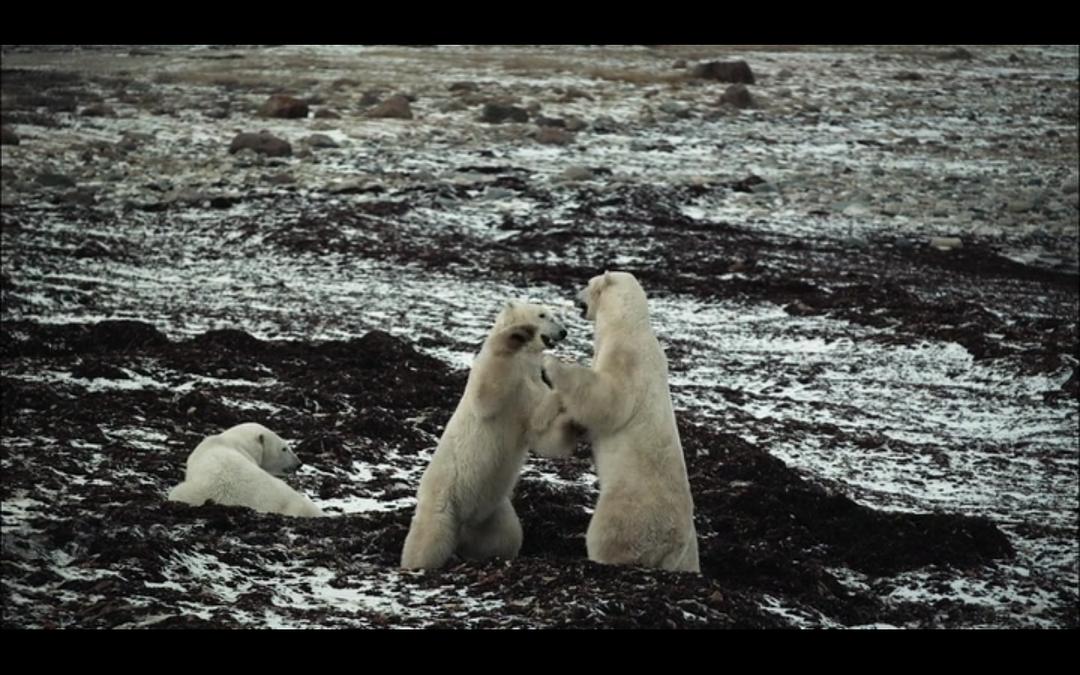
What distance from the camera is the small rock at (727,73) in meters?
31.0

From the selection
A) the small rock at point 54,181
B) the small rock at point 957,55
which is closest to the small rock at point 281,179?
the small rock at point 54,181

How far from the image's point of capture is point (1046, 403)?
1223cm

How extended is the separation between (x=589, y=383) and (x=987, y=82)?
1159 inches

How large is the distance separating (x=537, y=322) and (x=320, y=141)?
53.2 ft

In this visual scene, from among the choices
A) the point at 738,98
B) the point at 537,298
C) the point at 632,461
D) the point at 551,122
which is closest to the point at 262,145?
the point at 551,122

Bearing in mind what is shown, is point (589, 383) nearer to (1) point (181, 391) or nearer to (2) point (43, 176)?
(1) point (181, 391)

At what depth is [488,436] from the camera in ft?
21.6

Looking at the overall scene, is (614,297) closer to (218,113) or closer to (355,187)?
(355,187)

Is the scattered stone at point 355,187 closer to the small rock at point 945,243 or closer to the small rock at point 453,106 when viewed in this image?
the small rock at point 453,106

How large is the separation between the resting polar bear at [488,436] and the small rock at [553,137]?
1676cm

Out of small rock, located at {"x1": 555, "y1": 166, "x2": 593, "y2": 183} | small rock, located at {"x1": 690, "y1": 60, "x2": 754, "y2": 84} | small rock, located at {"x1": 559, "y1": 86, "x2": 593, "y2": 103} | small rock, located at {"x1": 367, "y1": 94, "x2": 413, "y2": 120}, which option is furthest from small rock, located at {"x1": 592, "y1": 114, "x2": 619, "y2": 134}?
small rock, located at {"x1": 690, "y1": 60, "x2": 754, "y2": 84}

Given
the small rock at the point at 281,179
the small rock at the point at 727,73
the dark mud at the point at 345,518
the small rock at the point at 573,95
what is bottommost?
the dark mud at the point at 345,518

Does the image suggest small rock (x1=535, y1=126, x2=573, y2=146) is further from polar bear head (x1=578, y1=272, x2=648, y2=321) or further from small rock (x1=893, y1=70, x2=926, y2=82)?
polar bear head (x1=578, y1=272, x2=648, y2=321)

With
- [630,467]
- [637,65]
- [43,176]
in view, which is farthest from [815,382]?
[637,65]
